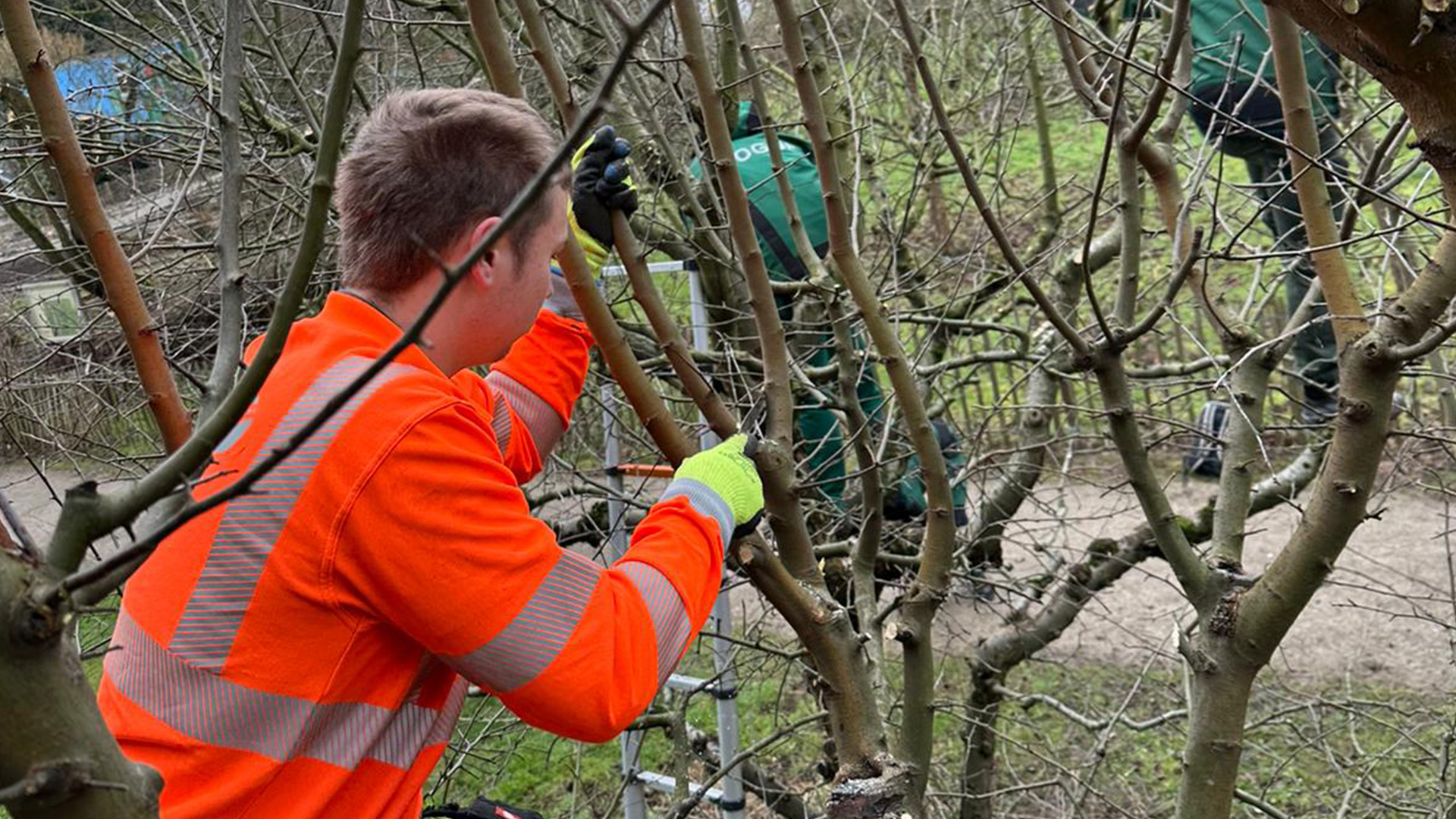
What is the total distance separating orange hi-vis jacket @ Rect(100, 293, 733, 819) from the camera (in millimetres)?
1433

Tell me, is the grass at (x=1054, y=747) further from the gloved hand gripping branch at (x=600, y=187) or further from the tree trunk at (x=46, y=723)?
the tree trunk at (x=46, y=723)

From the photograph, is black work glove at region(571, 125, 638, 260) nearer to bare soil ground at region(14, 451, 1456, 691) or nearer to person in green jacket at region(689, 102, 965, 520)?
person in green jacket at region(689, 102, 965, 520)

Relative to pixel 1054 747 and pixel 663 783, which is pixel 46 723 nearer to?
pixel 663 783

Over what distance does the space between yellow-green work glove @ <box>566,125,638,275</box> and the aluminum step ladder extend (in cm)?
109

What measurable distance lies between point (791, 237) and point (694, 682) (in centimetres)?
143

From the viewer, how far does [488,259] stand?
5.37 ft

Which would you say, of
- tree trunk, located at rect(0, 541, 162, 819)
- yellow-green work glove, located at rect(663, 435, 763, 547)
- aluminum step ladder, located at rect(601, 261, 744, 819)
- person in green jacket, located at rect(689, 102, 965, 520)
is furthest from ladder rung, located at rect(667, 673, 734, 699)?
tree trunk, located at rect(0, 541, 162, 819)

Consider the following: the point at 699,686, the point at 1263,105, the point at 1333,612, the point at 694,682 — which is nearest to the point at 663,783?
the point at 694,682

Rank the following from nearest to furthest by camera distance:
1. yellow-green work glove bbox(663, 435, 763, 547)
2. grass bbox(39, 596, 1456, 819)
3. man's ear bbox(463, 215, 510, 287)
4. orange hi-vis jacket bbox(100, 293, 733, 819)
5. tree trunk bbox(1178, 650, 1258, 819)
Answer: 1. orange hi-vis jacket bbox(100, 293, 733, 819)
2. man's ear bbox(463, 215, 510, 287)
3. yellow-green work glove bbox(663, 435, 763, 547)
4. tree trunk bbox(1178, 650, 1258, 819)
5. grass bbox(39, 596, 1456, 819)

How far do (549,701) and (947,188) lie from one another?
8256 mm

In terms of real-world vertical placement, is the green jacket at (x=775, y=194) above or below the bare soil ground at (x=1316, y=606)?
above

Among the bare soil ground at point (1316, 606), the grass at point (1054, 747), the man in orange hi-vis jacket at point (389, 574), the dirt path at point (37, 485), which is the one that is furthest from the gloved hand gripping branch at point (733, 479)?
the bare soil ground at point (1316, 606)

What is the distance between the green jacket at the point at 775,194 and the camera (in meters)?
4.20

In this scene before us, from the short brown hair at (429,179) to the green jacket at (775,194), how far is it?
2.48 metres
